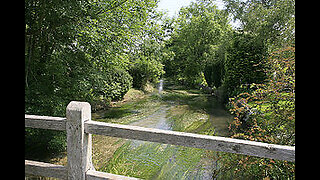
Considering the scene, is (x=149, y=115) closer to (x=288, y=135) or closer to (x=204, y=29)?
(x=288, y=135)

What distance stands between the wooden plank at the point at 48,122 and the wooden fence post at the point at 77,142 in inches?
3.9

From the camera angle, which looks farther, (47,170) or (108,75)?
(108,75)

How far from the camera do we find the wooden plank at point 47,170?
220cm

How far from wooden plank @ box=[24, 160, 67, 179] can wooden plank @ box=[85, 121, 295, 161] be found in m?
0.54

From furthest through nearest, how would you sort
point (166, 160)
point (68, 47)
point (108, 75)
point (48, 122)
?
point (108, 75) < point (68, 47) < point (166, 160) < point (48, 122)

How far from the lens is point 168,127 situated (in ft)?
25.8

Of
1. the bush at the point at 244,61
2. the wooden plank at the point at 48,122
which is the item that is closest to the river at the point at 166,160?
the wooden plank at the point at 48,122

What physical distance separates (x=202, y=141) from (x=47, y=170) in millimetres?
1702

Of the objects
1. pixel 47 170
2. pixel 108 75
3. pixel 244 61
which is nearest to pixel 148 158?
pixel 108 75

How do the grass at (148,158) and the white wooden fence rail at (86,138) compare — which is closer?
the white wooden fence rail at (86,138)

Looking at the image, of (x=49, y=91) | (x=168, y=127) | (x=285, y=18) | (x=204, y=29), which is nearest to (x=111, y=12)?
(x=49, y=91)

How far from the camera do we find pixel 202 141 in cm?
186

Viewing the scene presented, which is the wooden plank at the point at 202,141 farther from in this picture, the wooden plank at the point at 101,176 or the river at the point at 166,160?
the river at the point at 166,160

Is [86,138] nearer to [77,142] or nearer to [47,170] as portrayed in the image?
[77,142]
